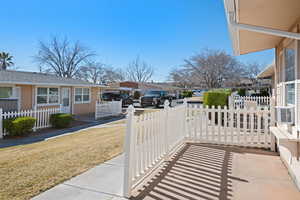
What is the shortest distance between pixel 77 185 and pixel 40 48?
3595cm

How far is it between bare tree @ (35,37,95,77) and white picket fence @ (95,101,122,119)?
23977 mm

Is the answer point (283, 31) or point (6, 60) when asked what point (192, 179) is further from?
point (6, 60)

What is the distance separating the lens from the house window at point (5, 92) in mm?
10297

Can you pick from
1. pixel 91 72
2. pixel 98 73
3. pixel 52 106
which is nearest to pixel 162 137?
pixel 52 106

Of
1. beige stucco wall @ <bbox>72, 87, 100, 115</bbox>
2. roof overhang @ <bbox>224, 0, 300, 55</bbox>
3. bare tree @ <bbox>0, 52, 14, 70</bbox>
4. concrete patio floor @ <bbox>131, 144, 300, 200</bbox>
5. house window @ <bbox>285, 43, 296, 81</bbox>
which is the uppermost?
bare tree @ <bbox>0, 52, 14, 70</bbox>

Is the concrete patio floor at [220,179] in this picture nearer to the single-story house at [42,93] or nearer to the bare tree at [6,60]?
the single-story house at [42,93]

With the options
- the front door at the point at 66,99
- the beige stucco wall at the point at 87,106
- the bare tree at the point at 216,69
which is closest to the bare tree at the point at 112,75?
the bare tree at the point at 216,69

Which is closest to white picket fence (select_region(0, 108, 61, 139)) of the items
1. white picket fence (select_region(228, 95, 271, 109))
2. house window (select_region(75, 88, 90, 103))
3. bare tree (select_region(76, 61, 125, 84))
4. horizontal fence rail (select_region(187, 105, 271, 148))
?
house window (select_region(75, 88, 90, 103))

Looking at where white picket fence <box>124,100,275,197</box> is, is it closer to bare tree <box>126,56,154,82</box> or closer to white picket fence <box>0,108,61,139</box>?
white picket fence <box>0,108,61,139</box>

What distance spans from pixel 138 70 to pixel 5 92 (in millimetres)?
42064

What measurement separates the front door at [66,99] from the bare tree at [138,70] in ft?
122

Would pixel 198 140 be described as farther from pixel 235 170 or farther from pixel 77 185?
pixel 77 185

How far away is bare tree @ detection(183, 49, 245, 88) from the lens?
2414 centimetres

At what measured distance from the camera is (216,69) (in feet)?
79.3
